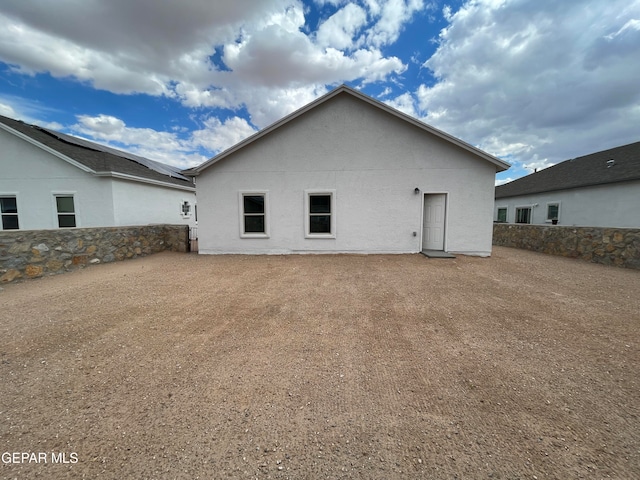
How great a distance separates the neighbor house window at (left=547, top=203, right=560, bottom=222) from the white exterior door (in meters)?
11.6

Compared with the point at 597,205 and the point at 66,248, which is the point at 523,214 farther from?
the point at 66,248

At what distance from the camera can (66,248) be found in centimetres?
681

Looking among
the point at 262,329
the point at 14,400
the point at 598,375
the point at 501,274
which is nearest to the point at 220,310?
the point at 262,329

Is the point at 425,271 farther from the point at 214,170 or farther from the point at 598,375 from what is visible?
the point at 214,170

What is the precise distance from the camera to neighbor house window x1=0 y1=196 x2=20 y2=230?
1082cm

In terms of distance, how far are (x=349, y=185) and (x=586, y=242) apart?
8.47 meters

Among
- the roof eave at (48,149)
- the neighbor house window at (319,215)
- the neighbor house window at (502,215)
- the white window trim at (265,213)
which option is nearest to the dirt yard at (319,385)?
the neighbor house window at (319,215)

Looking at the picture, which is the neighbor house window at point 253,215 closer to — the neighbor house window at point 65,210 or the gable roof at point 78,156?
the gable roof at point 78,156

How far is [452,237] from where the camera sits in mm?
9125

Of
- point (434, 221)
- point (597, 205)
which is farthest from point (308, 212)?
point (597, 205)

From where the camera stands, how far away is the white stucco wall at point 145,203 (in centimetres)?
1108

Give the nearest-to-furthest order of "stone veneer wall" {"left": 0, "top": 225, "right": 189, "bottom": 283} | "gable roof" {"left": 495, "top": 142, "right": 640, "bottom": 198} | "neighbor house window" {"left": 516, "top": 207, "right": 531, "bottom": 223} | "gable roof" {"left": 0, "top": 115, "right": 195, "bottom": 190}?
"stone veneer wall" {"left": 0, "top": 225, "right": 189, "bottom": 283} → "gable roof" {"left": 0, "top": 115, "right": 195, "bottom": 190} → "gable roof" {"left": 495, "top": 142, "right": 640, "bottom": 198} → "neighbor house window" {"left": 516, "top": 207, "right": 531, "bottom": 223}

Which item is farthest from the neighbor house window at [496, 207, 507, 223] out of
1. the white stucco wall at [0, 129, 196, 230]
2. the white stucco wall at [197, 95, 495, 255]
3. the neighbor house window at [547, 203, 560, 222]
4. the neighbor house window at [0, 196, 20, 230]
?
the neighbor house window at [0, 196, 20, 230]
